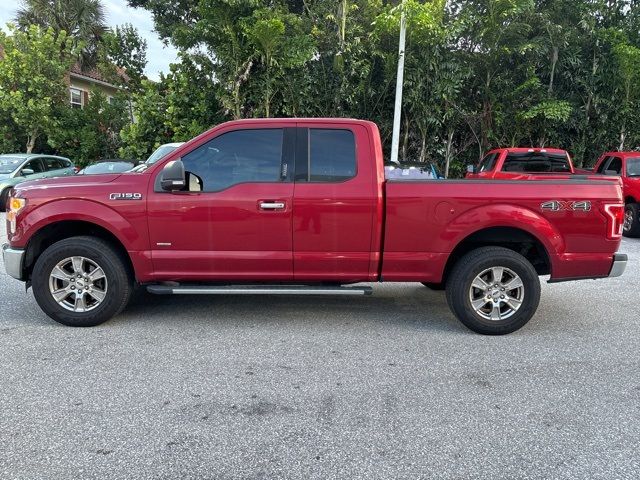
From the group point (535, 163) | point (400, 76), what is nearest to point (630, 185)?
point (535, 163)

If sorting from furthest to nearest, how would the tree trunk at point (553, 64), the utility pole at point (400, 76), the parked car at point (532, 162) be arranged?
1. the tree trunk at point (553, 64)
2. the utility pole at point (400, 76)
3. the parked car at point (532, 162)

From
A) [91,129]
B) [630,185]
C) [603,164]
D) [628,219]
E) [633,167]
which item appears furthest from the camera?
[91,129]

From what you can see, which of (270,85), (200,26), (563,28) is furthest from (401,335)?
(563,28)

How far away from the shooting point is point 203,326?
4758mm

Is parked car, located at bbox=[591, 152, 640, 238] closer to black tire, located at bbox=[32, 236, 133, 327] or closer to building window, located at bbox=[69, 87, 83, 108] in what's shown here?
black tire, located at bbox=[32, 236, 133, 327]

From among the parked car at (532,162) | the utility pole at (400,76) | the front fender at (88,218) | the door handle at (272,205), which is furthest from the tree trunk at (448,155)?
the front fender at (88,218)

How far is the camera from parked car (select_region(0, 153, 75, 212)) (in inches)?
505

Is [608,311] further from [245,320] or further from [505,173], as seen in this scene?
[505,173]

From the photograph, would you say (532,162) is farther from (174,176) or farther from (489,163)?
(174,176)

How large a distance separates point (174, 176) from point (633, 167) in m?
10.9

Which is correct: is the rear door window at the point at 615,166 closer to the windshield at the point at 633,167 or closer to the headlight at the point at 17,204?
the windshield at the point at 633,167

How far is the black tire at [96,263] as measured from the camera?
4.55 metres

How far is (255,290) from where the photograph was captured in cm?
455

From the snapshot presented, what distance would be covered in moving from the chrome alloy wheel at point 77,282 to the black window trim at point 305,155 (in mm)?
2064
